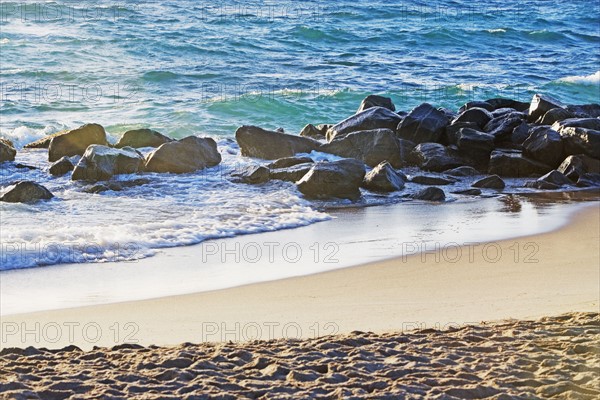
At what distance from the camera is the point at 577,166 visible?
1253 cm

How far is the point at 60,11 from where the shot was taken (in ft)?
96.0

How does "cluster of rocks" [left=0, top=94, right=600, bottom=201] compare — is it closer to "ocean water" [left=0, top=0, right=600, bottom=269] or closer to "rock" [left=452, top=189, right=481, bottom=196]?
"rock" [left=452, top=189, right=481, bottom=196]

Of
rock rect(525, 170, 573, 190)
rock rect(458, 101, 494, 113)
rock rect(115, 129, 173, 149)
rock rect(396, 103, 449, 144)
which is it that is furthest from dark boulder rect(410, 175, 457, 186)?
rock rect(115, 129, 173, 149)

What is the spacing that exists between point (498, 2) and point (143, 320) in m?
36.0

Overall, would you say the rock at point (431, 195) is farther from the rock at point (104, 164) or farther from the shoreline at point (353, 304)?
the rock at point (104, 164)

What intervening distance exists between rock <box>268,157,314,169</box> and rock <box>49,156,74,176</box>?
2813 millimetres

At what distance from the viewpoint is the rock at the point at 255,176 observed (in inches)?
473

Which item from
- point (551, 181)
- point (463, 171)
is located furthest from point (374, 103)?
point (551, 181)

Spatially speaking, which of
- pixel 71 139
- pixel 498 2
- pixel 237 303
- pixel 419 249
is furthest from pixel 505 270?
pixel 498 2

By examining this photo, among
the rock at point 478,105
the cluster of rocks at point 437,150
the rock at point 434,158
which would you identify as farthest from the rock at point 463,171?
the rock at point 478,105

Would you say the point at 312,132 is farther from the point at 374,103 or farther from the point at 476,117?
the point at 476,117

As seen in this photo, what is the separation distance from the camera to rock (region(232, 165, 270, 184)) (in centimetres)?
1202

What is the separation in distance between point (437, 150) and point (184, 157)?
381 cm

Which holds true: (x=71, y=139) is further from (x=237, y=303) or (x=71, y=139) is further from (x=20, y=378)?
(x=20, y=378)
